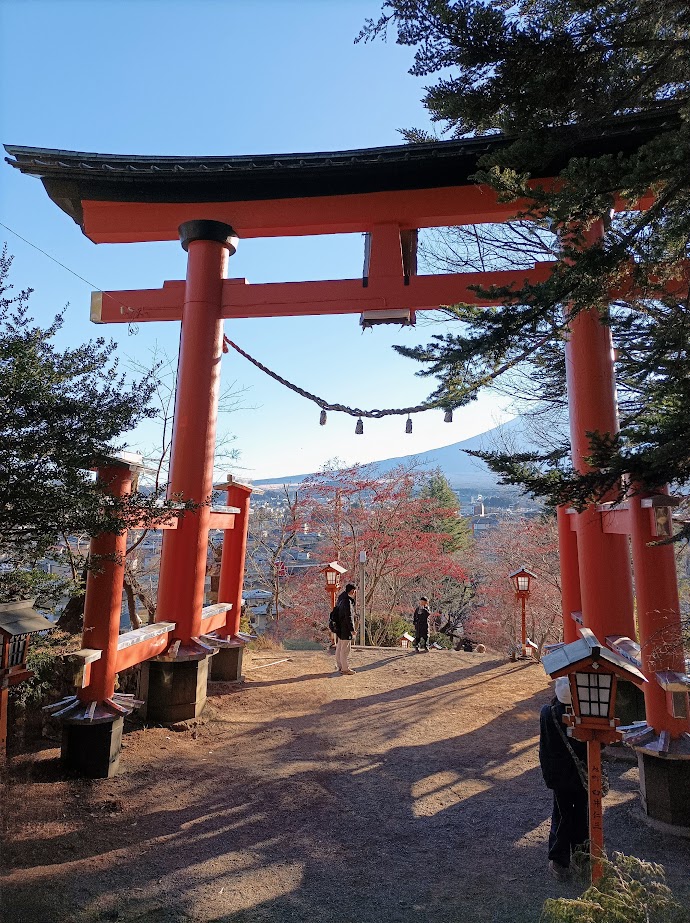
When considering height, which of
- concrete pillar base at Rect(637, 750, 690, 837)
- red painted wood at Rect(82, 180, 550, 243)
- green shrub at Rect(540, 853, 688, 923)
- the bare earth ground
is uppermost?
red painted wood at Rect(82, 180, 550, 243)

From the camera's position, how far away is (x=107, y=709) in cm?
422

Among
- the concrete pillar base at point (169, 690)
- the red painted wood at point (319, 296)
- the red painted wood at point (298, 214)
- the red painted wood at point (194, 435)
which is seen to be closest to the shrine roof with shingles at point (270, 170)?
the red painted wood at point (298, 214)

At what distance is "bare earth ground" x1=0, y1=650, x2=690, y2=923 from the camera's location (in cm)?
285

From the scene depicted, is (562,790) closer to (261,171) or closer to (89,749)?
(89,749)

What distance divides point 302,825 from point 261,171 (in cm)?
605

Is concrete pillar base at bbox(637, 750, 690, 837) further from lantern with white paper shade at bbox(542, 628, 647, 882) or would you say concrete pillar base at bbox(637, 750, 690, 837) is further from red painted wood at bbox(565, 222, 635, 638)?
red painted wood at bbox(565, 222, 635, 638)

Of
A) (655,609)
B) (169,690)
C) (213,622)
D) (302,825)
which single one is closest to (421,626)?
(213,622)

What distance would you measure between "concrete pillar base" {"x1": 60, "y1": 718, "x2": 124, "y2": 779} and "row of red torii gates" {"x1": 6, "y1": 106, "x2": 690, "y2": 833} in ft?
1.75

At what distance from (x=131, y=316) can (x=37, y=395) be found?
403cm

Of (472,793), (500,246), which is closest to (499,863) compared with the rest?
(472,793)

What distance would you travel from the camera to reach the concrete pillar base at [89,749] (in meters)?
4.11

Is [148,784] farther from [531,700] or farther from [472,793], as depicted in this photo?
[531,700]

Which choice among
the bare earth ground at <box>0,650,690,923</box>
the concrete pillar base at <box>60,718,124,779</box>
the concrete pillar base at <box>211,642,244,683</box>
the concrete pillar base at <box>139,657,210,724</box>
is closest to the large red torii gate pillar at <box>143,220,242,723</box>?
the concrete pillar base at <box>139,657,210,724</box>

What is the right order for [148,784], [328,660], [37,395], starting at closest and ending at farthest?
[37,395] < [148,784] < [328,660]
